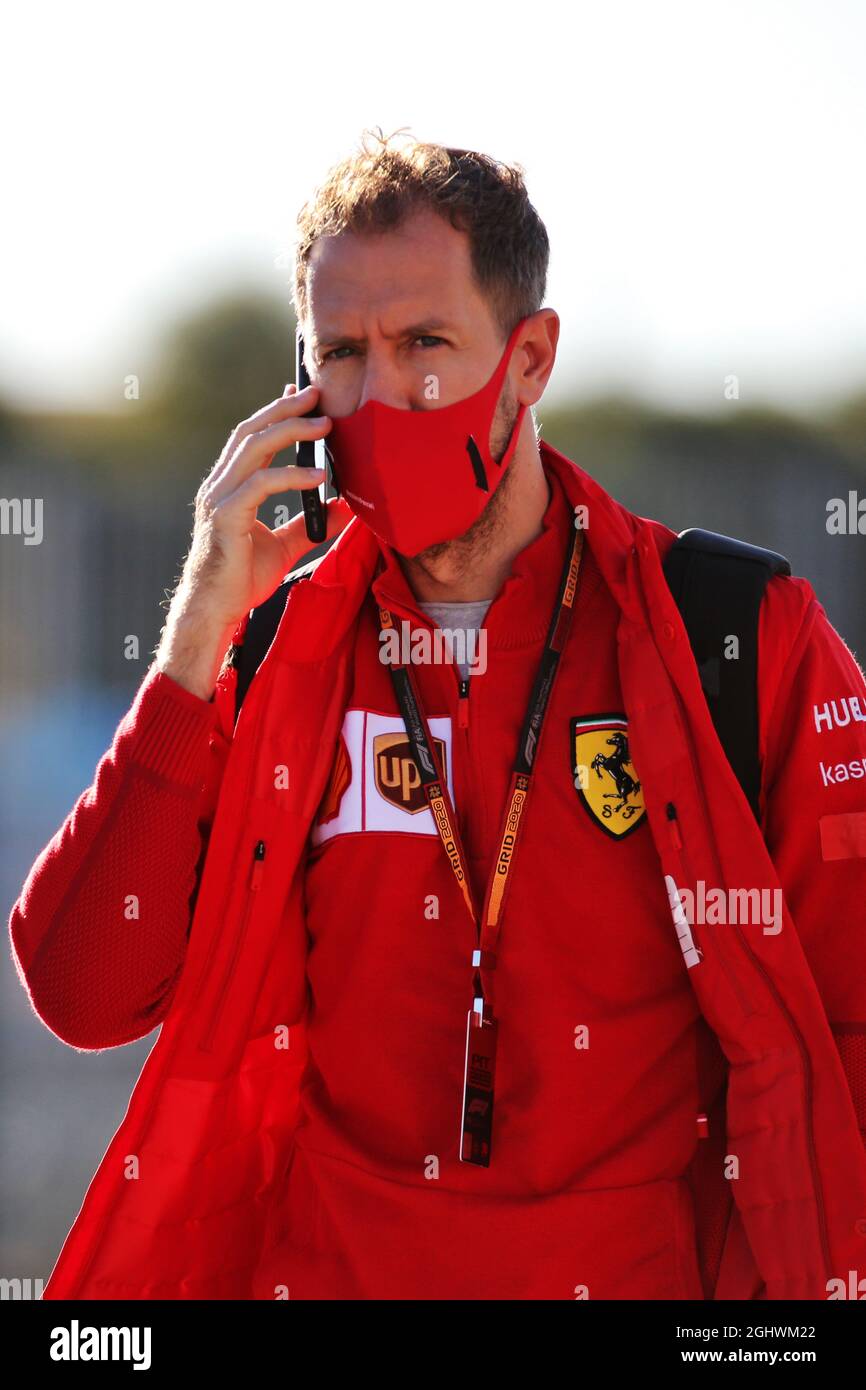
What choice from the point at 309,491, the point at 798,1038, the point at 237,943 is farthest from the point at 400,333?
the point at 798,1038

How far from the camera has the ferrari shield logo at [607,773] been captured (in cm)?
304

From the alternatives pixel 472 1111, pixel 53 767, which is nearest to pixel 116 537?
pixel 53 767

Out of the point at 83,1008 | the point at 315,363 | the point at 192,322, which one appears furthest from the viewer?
the point at 192,322

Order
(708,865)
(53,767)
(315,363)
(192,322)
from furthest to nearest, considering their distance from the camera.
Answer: (192,322), (53,767), (315,363), (708,865)

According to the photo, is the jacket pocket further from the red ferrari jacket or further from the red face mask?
the red face mask

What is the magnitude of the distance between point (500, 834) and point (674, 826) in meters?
0.35

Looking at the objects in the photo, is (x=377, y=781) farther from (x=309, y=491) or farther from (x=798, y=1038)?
(x=798, y=1038)

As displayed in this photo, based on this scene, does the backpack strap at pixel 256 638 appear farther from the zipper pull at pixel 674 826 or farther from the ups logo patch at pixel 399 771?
the zipper pull at pixel 674 826

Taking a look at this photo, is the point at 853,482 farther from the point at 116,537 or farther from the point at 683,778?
the point at 683,778

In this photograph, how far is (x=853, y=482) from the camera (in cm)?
1045

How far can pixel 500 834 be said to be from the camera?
10.0 feet

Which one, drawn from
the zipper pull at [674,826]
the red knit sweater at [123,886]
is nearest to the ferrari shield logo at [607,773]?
the zipper pull at [674,826]

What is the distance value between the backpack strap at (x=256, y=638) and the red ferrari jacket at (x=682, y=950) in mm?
61

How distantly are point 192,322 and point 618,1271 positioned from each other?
13.4 metres
